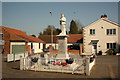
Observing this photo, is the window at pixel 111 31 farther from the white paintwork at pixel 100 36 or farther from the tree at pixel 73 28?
the tree at pixel 73 28

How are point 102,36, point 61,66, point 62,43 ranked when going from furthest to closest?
1. point 102,36
2. point 62,43
3. point 61,66

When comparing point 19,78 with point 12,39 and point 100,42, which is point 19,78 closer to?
point 12,39

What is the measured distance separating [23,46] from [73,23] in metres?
47.3

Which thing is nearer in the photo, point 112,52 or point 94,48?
point 112,52

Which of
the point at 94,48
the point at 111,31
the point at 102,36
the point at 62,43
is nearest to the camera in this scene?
the point at 62,43

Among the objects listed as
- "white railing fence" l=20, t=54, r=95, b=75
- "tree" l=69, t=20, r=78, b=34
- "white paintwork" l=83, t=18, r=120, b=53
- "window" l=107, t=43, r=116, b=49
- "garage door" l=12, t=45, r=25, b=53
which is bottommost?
"white railing fence" l=20, t=54, r=95, b=75

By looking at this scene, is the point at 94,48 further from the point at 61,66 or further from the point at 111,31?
the point at 61,66

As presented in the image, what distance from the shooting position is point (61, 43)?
43.4ft

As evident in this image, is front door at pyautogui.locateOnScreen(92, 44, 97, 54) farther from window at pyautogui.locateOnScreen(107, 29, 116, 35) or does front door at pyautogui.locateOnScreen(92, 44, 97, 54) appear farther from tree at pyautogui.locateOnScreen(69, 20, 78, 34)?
tree at pyautogui.locateOnScreen(69, 20, 78, 34)

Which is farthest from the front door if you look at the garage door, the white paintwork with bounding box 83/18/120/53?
the garage door

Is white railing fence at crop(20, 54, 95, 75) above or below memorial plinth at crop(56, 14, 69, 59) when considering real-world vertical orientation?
below

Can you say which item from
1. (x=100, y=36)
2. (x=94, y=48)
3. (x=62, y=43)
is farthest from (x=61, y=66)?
(x=100, y=36)

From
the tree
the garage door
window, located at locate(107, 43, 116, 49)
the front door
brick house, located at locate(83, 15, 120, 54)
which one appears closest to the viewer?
brick house, located at locate(83, 15, 120, 54)

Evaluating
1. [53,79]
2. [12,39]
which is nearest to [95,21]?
[12,39]
